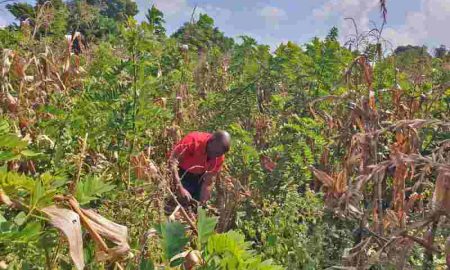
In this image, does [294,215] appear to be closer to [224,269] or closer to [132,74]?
[132,74]

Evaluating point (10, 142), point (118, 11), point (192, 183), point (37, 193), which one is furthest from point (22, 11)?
point (37, 193)

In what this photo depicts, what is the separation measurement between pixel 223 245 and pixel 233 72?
5924 millimetres

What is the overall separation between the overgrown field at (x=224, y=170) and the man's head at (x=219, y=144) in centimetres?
14

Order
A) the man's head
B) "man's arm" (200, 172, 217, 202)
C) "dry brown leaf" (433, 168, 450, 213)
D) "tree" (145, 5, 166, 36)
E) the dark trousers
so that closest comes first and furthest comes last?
"dry brown leaf" (433, 168, 450, 213) → "tree" (145, 5, 166, 36) → "man's arm" (200, 172, 217, 202) → the man's head → the dark trousers

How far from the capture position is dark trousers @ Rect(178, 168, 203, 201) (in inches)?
189

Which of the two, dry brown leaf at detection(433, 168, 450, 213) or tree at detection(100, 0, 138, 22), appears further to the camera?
tree at detection(100, 0, 138, 22)

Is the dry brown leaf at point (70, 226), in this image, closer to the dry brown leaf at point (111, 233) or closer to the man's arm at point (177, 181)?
the dry brown leaf at point (111, 233)

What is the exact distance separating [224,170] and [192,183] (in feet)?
1.66

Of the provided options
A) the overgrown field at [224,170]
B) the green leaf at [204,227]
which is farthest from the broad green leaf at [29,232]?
the green leaf at [204,227]

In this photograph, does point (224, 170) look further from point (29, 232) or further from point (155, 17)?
point (29, 232)

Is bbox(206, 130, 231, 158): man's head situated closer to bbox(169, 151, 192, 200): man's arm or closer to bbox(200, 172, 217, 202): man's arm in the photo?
bbox(200, 172, 217, 202): man's arm

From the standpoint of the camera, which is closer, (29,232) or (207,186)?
(29,232)

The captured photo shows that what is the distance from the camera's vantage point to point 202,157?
4668 mm

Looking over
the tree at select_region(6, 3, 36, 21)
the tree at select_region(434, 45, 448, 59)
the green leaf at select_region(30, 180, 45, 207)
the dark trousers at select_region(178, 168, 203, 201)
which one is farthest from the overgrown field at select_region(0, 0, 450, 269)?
the tree at select_region(434, 45, 448, 59)
